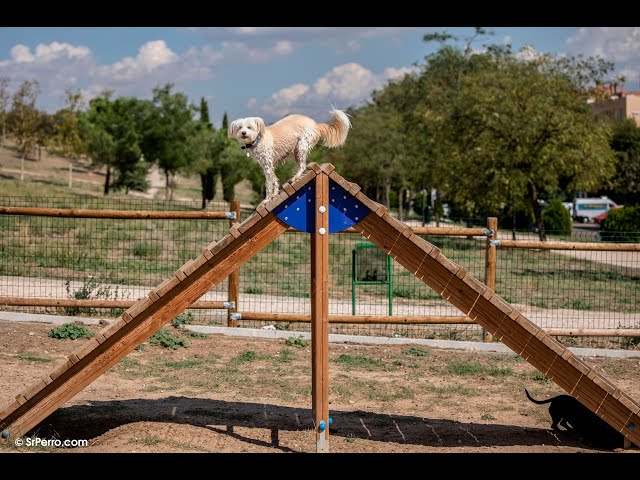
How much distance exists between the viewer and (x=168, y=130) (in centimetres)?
3931

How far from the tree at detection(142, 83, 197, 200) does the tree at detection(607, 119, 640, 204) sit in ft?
91.8

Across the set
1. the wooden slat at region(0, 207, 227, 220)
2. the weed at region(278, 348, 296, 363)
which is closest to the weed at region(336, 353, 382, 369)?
the weed at region(278, 348, 296, 363)

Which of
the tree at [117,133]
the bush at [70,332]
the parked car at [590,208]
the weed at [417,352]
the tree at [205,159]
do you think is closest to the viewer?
the bush at [70,332]

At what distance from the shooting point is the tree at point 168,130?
3944 cm

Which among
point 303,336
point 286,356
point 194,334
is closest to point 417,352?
point 303,336

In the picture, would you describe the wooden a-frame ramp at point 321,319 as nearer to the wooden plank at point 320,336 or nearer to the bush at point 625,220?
the wooden plank at point 320,336

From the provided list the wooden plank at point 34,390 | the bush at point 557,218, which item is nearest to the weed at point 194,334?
the wooden plank at point 34,390

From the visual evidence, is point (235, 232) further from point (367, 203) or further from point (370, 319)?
point (370, 319)

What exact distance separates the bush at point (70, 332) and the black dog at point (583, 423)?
6224 millimetres

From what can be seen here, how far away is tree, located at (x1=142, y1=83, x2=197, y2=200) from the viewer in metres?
39.4

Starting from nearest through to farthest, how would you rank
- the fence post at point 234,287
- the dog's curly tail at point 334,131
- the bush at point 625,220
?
the dog's curly tail at point 334,131 → the fence post at point 234,287 → the bush at point 625,220

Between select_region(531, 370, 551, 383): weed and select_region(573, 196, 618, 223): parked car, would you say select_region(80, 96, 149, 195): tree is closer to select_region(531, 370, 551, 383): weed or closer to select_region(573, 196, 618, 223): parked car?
select_region(573, 196, 618, 223): parked car

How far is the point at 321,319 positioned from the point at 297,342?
14.6 feet
